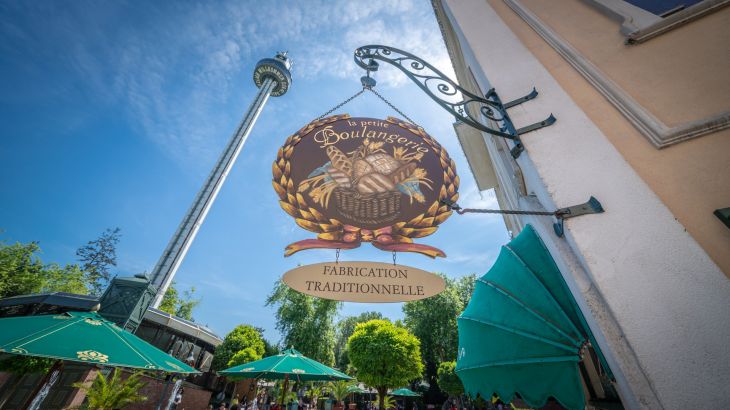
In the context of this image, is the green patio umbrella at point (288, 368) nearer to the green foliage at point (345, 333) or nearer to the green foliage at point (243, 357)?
the green foliage at point (243, 357)

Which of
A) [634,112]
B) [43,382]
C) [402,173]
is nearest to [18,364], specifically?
[43,382]

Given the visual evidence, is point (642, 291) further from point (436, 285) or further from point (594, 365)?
point (594, 365)

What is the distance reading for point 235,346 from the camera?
17.4 meters

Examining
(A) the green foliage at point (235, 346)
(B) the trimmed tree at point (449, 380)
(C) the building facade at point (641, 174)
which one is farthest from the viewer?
(B) the trimmed tree at point (449, 380)

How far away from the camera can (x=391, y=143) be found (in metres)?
3.68

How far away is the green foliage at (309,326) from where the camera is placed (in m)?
20.6

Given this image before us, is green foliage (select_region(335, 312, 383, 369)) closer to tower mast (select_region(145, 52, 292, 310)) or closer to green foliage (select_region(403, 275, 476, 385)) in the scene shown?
green foliage (select_region(403, 275, 476, 385))

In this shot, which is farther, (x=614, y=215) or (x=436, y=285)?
(x=436, y=285)

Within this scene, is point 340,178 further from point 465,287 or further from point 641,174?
point 465,287

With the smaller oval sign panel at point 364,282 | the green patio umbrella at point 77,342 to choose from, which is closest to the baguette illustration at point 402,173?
the smaller oval sign panel at point 364,282

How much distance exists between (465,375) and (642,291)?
1.74 m

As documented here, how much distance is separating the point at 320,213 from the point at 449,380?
19628mm

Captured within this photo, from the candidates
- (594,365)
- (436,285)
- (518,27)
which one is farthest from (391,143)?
(594,365)

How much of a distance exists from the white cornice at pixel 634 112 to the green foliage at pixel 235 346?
19.5 meters
